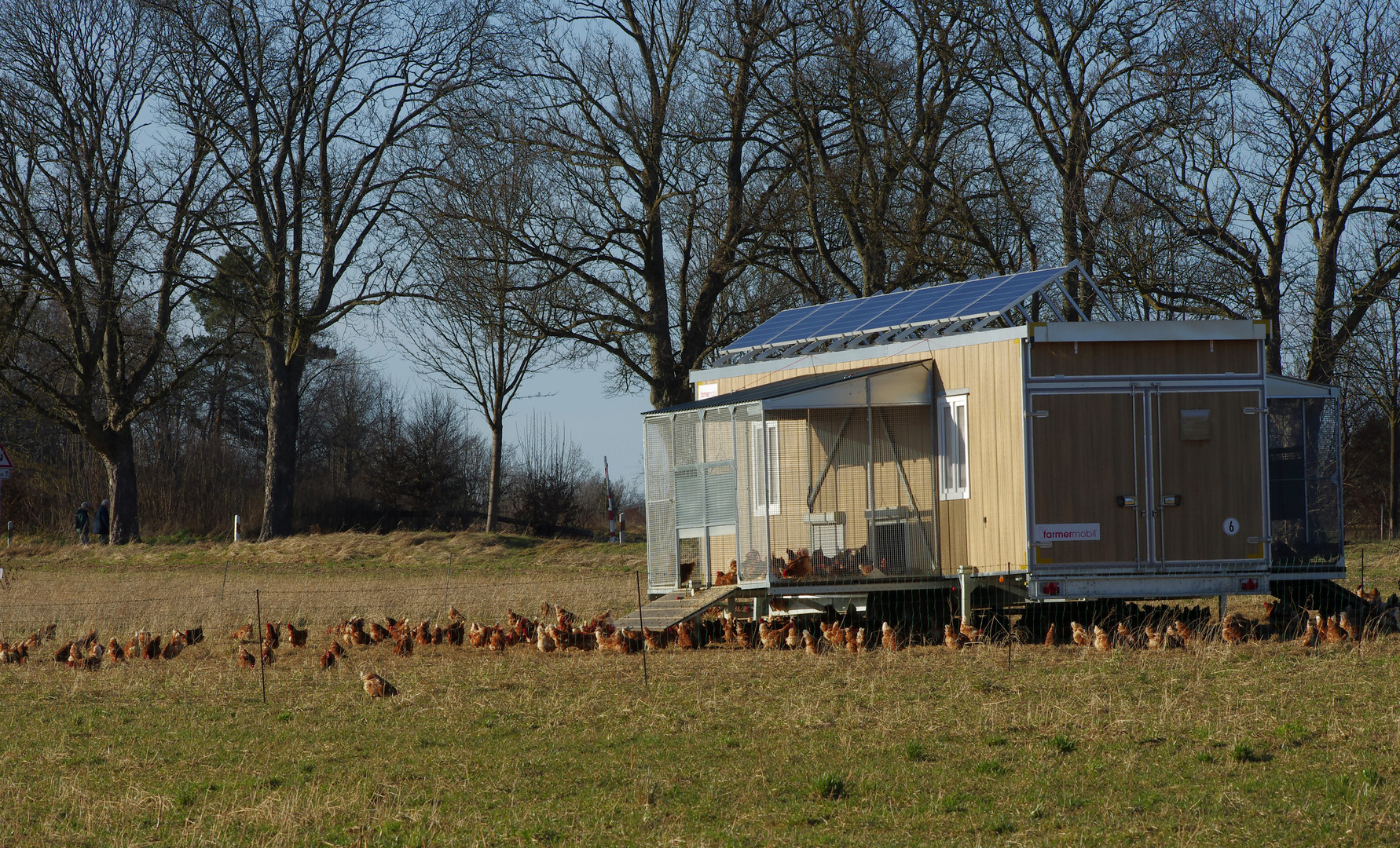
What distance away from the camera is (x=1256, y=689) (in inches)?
410

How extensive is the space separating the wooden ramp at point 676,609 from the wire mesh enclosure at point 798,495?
0.80 ft

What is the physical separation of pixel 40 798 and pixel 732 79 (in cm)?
2268

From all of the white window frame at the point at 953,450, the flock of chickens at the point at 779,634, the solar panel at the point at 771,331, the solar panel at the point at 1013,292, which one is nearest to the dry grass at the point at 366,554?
the solar panel at the point at 771,331

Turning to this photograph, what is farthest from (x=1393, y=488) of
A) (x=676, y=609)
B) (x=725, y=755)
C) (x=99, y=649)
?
(x=99, y=649)

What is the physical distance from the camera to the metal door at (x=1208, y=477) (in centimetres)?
1395

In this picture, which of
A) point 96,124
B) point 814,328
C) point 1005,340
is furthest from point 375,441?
point 1005,340

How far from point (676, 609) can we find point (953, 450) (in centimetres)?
360

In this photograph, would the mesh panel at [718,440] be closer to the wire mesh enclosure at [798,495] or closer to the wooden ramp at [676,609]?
the wire mesh enclosure at [798,495]

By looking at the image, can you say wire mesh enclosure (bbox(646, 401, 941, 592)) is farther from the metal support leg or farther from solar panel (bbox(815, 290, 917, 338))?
solar panel (bbox(815, 290, 917, 338))

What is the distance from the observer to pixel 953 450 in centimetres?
1509

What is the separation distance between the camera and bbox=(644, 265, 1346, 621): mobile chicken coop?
13.9 meters

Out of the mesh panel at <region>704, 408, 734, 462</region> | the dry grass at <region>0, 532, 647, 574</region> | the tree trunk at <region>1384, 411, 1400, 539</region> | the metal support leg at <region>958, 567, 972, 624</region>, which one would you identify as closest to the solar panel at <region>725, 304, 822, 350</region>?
the mesh panel at <region>704, 408, 734, 462</region>

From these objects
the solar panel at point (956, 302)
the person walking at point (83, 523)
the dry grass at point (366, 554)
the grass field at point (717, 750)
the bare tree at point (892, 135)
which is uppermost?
the bare tree at point (892, 135)

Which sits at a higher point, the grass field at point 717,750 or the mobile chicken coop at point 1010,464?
the mobile chicken coop at point 1010,464
